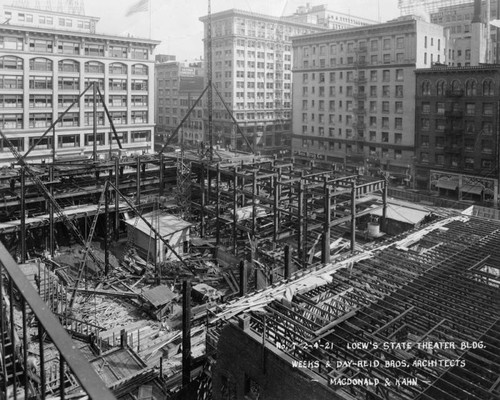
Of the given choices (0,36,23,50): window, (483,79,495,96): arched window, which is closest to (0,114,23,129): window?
(0,36,23,50): window

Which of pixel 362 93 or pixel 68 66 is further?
pixel 362 93

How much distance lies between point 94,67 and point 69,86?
16.2 feet

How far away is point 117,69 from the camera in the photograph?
242ft

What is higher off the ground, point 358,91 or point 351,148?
point 358,91

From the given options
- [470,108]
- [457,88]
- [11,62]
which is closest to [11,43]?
[11,62]

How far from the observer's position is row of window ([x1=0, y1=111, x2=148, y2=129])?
206 ft

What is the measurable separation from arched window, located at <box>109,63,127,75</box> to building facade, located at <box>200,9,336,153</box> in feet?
92.2

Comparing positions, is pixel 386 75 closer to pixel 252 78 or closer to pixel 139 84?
pixel 252 78

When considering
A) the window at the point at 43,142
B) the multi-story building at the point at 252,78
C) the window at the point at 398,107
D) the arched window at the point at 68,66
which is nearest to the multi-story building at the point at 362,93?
the window at the point at 398,107

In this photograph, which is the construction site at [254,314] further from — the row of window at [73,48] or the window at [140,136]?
the window at [140,136]

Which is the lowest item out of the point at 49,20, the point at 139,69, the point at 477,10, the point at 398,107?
the point at 398,107

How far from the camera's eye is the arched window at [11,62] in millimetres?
61969

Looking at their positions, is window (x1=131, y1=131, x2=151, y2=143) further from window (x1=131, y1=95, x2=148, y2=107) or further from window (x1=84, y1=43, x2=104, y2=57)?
window (x1=84, y1=43, x2=104, y2=57)

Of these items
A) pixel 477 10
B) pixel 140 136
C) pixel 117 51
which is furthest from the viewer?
pixel 140 136
